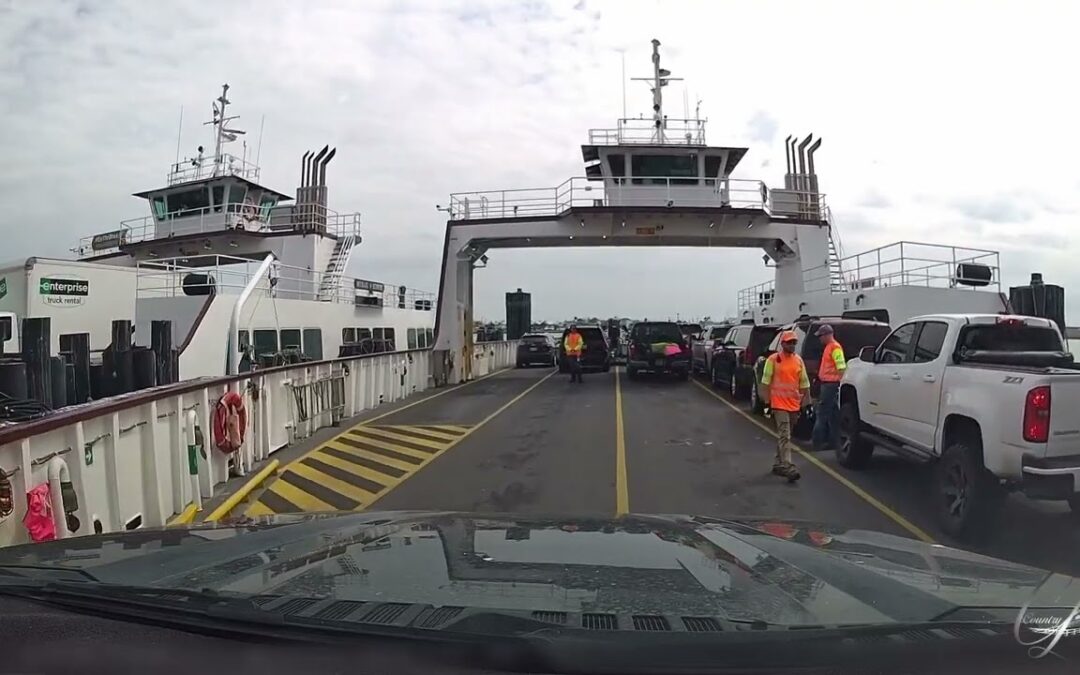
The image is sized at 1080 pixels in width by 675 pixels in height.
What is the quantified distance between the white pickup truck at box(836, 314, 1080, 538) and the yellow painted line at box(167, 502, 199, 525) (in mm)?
6425

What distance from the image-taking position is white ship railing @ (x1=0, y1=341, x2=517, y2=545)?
440cm

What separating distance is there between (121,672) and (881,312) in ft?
58.6

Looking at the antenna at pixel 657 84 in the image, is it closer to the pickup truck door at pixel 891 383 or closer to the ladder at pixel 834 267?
the ladder at pixel 834 267

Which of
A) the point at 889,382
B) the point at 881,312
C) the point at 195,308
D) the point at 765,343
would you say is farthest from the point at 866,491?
the point at 195,308

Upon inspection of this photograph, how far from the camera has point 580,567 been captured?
275cm

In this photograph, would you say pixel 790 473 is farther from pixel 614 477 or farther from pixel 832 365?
pixel 832 365

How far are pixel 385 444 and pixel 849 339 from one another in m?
7.57

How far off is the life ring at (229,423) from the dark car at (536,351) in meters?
25.5

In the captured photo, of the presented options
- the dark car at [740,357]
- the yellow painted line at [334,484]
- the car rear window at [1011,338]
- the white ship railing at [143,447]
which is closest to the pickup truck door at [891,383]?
the car rear window at [1011,338]

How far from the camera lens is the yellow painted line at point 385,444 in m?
10.3

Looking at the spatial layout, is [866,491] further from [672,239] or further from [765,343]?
[672,239]

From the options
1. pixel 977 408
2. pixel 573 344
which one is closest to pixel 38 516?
pixel 977 408

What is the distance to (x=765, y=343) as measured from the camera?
15.9 metres

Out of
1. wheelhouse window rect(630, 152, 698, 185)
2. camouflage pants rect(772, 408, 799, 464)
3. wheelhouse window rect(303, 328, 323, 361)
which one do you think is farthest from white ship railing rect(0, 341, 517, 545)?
wheelhouse window rect(630, 152, 698, 185)
